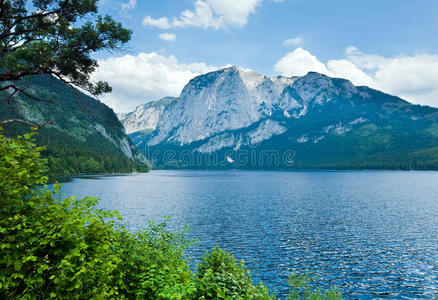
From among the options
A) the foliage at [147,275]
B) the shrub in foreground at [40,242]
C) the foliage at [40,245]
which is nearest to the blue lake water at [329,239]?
the foliage at [147,275]

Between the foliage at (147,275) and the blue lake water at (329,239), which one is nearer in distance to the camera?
the foliage at (147,275)

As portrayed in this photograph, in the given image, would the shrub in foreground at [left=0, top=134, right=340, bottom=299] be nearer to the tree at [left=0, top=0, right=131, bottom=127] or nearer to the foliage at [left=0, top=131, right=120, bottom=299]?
the foliage at [left=0, top=131, right=120, bottom=299]

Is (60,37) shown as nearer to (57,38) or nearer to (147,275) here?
(57,38)

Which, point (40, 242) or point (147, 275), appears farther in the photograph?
point (147, 275)

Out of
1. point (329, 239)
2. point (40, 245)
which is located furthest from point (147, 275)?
point (329, 239)

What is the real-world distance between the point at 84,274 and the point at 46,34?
15.1m

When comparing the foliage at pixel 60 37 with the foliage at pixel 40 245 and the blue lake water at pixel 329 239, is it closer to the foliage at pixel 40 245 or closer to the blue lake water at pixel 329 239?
the foliage at pixel 40 245

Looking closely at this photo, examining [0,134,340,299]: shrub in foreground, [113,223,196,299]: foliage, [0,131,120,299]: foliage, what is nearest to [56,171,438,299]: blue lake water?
[113,223,196,299]: foliage

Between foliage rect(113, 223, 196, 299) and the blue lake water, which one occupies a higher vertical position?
foliage rect(113, 223, 196, 299)

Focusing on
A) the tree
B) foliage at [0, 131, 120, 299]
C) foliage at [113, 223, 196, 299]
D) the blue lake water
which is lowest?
the blue lake water

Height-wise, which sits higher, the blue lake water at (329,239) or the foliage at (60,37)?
the foliage at (60,37)

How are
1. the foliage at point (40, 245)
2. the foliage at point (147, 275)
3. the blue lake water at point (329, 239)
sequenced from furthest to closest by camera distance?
the blue lake water at point (329, 239) → the foliage at point (147, 275) → the foliage at point (40, 245)

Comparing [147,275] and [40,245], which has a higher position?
[40,245]

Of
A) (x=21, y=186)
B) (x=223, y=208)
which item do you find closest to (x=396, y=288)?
(x=21, y=186)
